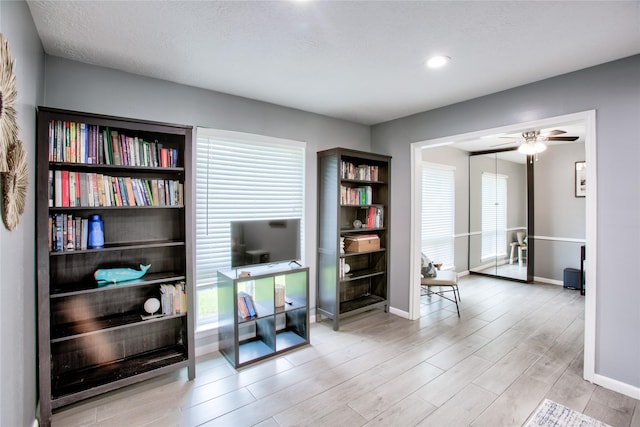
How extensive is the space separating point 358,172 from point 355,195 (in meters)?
0.29

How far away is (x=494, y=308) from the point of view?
4.23 metres

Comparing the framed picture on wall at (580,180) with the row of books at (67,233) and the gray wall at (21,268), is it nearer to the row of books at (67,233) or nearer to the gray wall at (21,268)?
the row of books at (67,233)

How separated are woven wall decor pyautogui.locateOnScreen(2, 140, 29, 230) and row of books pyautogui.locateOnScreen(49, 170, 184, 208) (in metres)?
0.50

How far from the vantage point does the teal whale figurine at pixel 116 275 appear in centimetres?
226

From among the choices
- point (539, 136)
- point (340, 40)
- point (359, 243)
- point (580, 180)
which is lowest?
point (359, 243)

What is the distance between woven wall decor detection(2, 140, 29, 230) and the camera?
131 centimetres

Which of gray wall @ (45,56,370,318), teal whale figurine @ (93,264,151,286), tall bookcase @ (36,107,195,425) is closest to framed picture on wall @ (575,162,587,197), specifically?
gray wall @ (45,56,370,318)

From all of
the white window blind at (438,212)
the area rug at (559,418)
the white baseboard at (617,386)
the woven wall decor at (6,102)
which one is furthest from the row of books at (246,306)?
the white window blind at (438,212)

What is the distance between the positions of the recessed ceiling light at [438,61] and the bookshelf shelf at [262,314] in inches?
85.4

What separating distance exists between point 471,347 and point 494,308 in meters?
1.44

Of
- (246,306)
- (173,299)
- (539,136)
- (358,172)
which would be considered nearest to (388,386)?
(246,306)

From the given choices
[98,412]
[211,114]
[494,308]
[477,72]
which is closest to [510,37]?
[477,72]

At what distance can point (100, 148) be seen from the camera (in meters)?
2.23

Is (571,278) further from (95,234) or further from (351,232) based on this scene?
(95,234)
